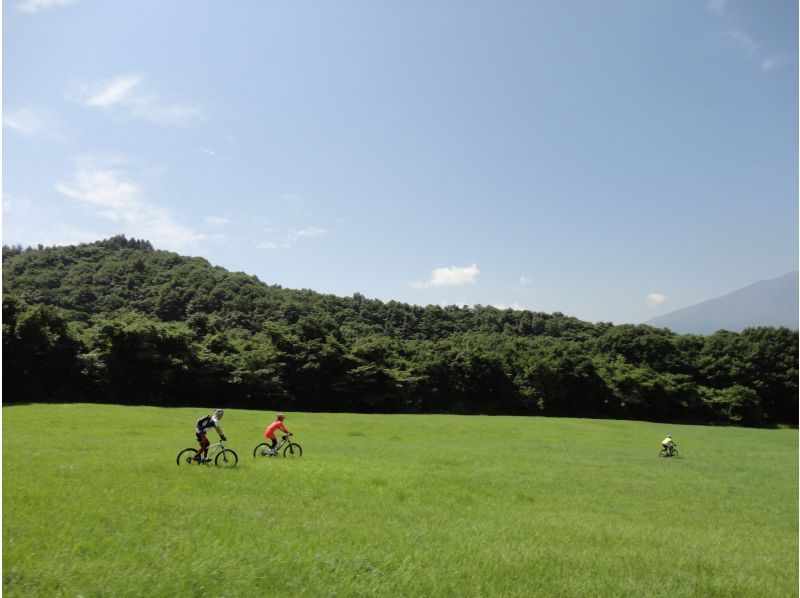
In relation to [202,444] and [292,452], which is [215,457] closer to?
[202,444]

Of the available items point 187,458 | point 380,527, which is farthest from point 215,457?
point 380,527

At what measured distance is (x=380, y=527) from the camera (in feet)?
42.2

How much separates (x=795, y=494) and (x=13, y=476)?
34.0 m

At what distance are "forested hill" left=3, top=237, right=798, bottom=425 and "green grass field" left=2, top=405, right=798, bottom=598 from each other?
132 feet

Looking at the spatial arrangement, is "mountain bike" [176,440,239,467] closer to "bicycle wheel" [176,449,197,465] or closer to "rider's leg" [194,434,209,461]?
"bicycle wheel" [176,449,197,465]

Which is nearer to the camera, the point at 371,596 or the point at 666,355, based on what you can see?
the point at 371,596

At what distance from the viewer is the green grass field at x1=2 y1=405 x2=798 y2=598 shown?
9.09m

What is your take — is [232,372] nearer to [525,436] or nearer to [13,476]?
[525,436]

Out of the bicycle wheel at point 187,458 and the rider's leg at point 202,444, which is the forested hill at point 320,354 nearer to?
the bicycle wheel at point 187,458

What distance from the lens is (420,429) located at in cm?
5069

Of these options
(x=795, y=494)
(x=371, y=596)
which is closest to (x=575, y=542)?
(x=371, y=596)

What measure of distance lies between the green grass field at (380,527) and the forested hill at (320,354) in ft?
132

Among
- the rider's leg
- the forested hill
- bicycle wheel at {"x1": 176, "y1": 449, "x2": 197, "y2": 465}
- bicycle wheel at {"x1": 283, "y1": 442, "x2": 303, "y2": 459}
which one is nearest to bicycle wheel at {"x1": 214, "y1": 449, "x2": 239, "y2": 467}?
the rider's leg

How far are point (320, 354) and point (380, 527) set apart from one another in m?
67.0
